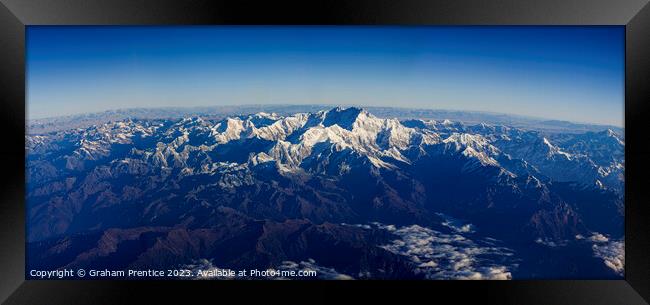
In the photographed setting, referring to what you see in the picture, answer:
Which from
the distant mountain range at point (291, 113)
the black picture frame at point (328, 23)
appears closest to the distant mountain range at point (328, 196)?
the distant mountain range at point (291, 113)

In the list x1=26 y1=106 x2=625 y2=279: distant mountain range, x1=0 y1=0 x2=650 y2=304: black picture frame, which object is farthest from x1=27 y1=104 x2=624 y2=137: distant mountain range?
x1=0 y1=0 x2=650 y2=304: black picture frame

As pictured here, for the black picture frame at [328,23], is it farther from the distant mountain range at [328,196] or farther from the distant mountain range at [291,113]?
the distant mountain range at [291,113]

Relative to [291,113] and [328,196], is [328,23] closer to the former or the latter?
[291,113]

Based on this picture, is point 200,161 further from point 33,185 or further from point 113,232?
point 33,185

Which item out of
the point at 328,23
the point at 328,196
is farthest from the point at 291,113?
the point at 328,23

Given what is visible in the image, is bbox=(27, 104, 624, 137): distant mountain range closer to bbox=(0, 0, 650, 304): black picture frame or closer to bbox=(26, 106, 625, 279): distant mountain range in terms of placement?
bbox=(26, 106, 625, 279): distant mountain range
